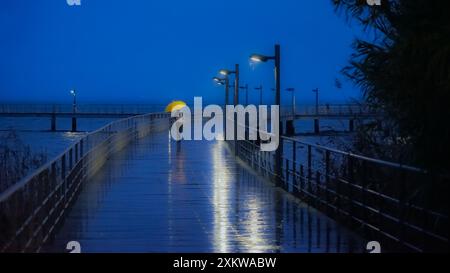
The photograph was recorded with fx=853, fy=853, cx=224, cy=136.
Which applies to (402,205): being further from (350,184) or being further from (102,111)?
(102,111)

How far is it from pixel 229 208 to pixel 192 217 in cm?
139

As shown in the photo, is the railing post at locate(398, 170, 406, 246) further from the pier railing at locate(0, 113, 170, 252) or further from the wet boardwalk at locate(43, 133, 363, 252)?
the pier railing at locate(0, 113, 170, 252)

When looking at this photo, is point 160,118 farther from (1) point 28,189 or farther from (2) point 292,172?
(1) point 28,189

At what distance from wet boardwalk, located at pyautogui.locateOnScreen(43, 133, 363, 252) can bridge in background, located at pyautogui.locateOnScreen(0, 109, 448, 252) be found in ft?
0.05

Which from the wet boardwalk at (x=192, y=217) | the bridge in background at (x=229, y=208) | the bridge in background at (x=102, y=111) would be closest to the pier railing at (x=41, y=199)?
the bridge in background at (x=229, y=208)

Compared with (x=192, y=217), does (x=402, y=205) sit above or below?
above

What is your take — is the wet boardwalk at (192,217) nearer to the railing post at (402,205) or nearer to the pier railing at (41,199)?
the pier railing at (41,199)

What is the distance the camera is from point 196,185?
1836 centimetres

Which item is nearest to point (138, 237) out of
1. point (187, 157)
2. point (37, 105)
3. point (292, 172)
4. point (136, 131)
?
point (292, 172)

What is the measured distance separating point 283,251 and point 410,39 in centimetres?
313

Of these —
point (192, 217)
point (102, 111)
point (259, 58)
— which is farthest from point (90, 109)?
point (192, 217)

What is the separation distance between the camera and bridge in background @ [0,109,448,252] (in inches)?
360

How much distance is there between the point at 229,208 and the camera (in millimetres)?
14211

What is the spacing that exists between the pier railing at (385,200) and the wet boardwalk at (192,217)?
0.28m
